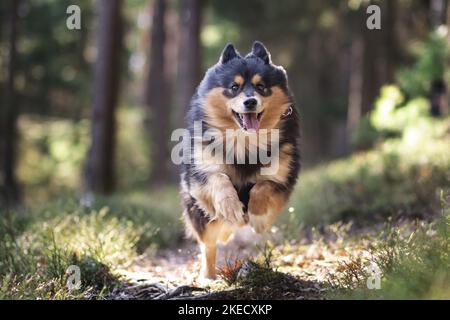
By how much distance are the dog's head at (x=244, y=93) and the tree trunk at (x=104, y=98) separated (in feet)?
28.0

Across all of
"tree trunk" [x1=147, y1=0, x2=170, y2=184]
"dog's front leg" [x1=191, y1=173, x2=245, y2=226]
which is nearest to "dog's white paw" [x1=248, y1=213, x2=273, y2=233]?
"dog's front leg" [x1=191, y1=173, x2=245, y2=226]

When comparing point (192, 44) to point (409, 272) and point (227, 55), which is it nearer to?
point (227, 55)

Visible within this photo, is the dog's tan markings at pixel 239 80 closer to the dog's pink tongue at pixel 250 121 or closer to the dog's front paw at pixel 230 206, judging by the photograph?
the dog's pink tongue at pixel 250 121

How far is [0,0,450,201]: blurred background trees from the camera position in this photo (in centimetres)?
Answer: 1545

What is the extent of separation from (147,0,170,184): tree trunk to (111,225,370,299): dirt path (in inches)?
525

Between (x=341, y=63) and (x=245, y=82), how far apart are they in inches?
879

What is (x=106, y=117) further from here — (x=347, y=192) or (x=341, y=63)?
(x=341, y=63)

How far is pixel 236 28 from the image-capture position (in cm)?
2095

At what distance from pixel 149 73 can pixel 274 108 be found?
18.3m

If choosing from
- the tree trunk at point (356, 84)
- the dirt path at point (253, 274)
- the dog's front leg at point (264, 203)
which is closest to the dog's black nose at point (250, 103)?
the dog's front leg at point (264, 203)

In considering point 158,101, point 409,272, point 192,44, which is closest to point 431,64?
point 192,44

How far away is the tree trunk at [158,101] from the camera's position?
73.6ft
